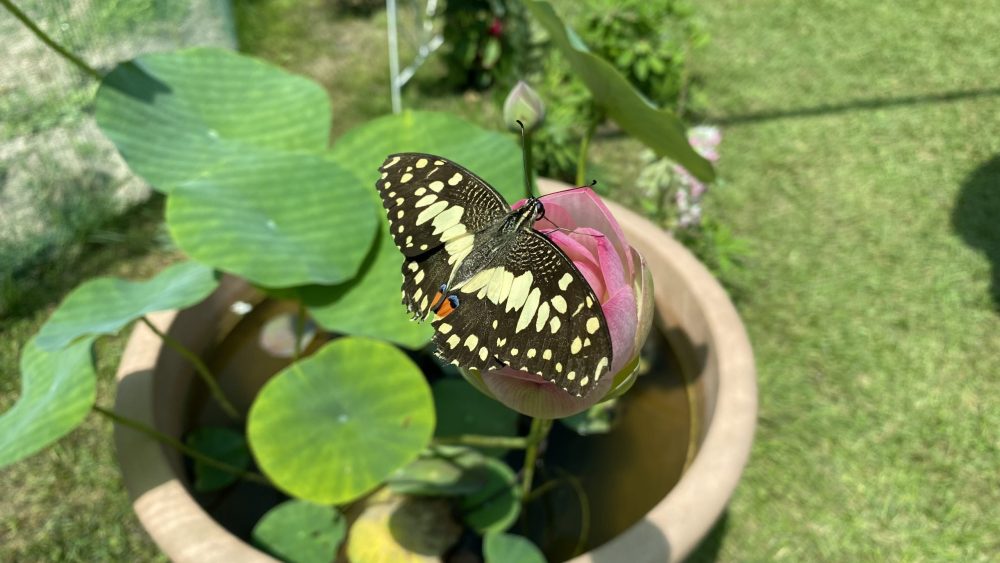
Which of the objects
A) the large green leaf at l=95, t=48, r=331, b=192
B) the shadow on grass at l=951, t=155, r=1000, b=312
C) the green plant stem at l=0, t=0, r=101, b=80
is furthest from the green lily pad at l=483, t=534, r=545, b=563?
the shadow on grass at l=951, t=155, r=1000, b=312

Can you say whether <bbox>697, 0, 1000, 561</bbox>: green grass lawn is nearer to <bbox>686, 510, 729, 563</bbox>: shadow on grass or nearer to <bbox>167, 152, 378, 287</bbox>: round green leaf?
<bbox>686, 510, 729, 563</bbox>: shadow on grass

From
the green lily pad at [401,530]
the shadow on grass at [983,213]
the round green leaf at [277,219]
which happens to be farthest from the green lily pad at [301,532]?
the shadow on grass at [983,213]

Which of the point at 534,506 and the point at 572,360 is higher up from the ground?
the point at 572,360

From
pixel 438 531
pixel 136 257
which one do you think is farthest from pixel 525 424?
pixel 136 257

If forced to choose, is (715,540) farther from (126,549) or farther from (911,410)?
(126,549)

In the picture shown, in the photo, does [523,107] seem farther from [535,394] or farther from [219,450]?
[219,450]

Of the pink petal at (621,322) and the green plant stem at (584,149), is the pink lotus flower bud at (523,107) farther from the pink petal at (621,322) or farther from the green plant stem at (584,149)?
the pink petal at (621,322)
